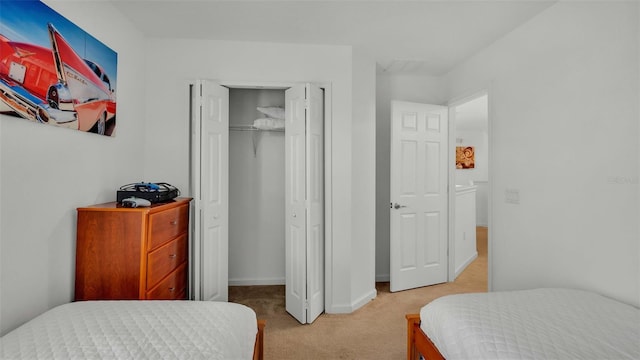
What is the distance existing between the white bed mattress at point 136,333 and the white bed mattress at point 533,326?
0.97 m

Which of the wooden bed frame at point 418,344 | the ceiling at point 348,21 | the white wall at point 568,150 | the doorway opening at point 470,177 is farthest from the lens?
the doorway opening at point 470,177

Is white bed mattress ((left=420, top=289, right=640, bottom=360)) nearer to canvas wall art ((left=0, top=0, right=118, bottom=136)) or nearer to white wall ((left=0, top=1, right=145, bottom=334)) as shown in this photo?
white wall ((left=0, top=1, right=145, bottom=334))

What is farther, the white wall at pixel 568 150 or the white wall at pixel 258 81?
the white wall at pixel 258 81

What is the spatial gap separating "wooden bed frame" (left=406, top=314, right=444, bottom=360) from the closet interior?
1875mm

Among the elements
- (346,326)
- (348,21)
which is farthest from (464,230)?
(348,21)

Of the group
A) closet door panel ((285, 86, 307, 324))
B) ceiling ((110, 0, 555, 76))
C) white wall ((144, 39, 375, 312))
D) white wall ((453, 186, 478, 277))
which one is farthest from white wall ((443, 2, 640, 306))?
closet door panel ((285, 86, 307, 324))

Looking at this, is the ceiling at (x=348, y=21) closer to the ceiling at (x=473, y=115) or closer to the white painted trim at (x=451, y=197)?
the white painted trim at (x=451, y=197)

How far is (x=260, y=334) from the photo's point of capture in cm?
165

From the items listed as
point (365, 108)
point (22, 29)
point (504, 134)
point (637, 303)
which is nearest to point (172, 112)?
point (22, 29)

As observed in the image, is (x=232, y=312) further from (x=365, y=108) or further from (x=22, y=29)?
(x=365, y=108)

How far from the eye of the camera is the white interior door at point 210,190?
2408 millimetres

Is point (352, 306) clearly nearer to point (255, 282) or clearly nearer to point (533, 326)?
point (255, 282)

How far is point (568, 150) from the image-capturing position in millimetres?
2004

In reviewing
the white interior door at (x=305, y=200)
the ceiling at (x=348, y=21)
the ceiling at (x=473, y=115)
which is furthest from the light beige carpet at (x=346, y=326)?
the ceiling at (x=473, y=115)
